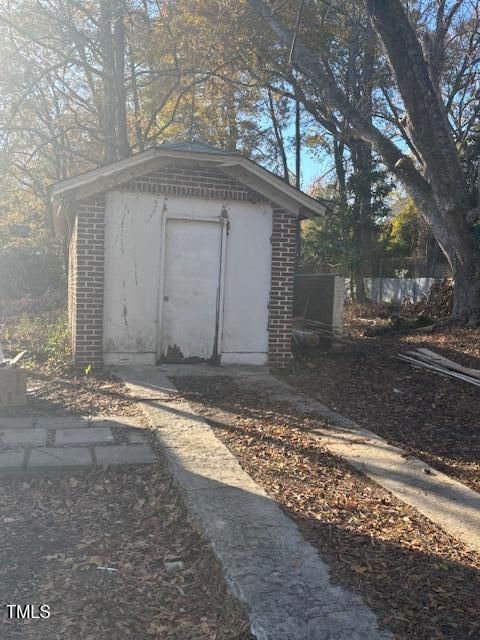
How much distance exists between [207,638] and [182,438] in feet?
9.71

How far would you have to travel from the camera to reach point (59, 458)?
16.7 ft

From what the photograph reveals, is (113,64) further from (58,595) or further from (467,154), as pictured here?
(58,595)

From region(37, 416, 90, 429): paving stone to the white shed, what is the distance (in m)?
2.42

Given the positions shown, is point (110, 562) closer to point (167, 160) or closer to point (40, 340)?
point (167, 160)

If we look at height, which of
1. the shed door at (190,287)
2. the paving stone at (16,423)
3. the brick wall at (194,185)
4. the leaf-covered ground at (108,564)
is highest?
the brick wall at (194,185)

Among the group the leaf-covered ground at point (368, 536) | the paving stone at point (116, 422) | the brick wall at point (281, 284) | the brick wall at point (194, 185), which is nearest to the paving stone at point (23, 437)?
the paving stone at point (116, 422)

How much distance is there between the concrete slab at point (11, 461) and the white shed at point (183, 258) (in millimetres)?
3573

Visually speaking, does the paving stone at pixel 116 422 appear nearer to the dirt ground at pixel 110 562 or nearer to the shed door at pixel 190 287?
the dirt ground at pixel 110 562

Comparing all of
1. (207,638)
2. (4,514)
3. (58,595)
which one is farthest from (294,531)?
(4,514)

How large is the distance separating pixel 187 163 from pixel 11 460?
Answer: 537cm

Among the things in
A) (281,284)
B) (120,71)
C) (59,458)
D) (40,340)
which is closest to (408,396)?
(281,284)

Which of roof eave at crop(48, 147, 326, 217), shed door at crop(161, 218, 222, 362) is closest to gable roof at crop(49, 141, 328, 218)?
roof eave at crop(48, 147, 326, 217)

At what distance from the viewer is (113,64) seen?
16.3 meters

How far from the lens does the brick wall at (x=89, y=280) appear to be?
855 cm
